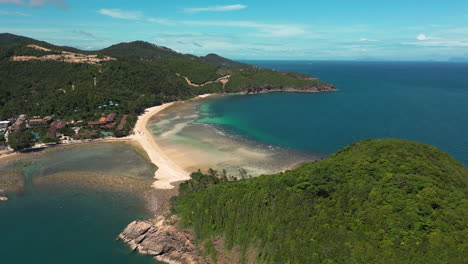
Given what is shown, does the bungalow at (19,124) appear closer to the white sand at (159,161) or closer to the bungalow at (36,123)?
the bungalow at (36,123)

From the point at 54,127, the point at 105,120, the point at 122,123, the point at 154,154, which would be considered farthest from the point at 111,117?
the point at 154,154

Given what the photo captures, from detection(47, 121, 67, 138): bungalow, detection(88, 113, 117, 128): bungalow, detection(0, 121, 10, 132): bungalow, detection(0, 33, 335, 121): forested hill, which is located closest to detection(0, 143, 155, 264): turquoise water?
detection(47, 121, 67, 138): bungalow

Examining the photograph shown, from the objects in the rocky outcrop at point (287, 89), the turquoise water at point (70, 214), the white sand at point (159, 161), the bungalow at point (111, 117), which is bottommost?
the turquoise water at point (70, 214)

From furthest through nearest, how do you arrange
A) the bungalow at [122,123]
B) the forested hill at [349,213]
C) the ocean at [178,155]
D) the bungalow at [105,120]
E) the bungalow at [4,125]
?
the bungalow at [105,120] → the bungalow at [122,123] → the bungalow at [4,125] → the ocean at [178,155] → the forested hill at [349,213]

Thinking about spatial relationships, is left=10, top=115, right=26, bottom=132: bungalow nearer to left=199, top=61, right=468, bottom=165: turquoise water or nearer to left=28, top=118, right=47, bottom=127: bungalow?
left=28, top=118, right=47, bottom=127: bungalow

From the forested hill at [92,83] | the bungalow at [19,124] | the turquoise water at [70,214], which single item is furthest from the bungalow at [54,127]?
the turquoise water at [70,214]

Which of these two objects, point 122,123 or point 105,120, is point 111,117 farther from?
point 122,123
